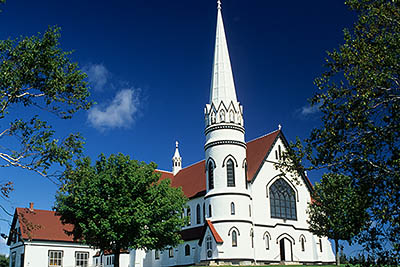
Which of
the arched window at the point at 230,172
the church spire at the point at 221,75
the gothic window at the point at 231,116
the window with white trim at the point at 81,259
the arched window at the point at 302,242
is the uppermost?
the church spire at the point at 221,75

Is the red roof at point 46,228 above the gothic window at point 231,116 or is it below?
below

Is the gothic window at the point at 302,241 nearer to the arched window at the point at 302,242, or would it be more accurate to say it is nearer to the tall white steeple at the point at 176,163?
the arched window at the point at 302,242

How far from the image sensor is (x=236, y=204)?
4206 centimetres

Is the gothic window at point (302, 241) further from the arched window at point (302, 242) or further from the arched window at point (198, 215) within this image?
the arched window at point (198, 215)

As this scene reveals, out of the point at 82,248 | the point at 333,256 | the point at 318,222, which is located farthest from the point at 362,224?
the point at 82,248

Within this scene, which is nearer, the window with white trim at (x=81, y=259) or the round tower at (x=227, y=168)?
the round tower at (x=227, y=168)

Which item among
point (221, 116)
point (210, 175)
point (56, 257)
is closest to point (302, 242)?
point (210, 175)

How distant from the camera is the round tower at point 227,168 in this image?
4125 cm

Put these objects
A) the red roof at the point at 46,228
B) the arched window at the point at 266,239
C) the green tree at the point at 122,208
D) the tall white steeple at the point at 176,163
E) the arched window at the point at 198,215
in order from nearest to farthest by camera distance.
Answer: the green tree at the point at 122,208, the arched window at the point at 266,239, the arched window at the point at 198,215, the red roof at the point at 46,228, the tall white steeple at the point at 176,163

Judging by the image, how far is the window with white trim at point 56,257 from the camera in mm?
51875

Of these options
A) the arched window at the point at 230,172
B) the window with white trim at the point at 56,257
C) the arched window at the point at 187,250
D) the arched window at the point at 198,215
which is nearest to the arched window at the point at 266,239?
the arched window at the point at 230,172

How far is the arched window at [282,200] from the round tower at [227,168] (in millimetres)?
3809

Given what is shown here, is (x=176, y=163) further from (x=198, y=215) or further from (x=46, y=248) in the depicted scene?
(x=46, y=248)

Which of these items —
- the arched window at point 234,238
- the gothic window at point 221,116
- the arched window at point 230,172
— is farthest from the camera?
the gothic window at point 221,116
